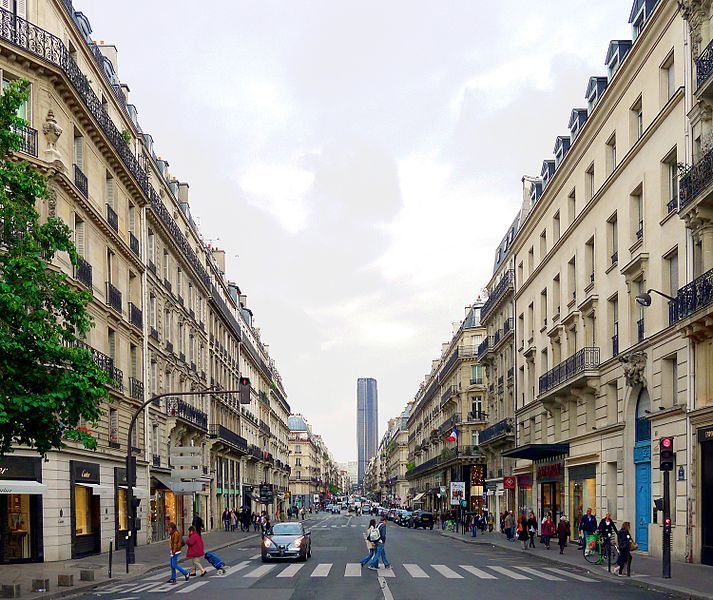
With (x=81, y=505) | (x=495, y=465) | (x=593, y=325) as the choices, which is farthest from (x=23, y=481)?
(x=495, y=465)

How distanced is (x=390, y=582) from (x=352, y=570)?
4733 mm

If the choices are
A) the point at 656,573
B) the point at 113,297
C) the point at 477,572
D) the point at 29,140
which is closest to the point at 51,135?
the point at 29,140

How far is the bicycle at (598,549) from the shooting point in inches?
1160

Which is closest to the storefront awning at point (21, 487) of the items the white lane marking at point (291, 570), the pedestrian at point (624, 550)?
the white lane marking at point (291, 570)

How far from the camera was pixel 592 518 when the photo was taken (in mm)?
31594

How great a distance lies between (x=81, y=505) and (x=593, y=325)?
879 inches

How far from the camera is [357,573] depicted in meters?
26.4

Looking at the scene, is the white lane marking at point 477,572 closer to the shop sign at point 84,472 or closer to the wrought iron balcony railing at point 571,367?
the wrought iron balcony railing at point 571,367

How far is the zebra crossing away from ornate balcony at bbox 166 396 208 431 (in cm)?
1949

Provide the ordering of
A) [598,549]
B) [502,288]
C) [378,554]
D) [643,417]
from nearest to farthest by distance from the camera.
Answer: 1. [378,554]
2. [598,549]
3. [643,417]
4. [502,288]

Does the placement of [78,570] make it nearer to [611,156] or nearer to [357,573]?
[357,573]

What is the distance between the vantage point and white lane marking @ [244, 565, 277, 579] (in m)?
26.4

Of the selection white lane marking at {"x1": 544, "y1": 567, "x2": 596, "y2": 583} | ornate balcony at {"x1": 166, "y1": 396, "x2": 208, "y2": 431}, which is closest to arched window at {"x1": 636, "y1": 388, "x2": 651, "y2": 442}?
white lane marking at {"x1": 544, "y1": 567, "x2": 596, "y2": 583}

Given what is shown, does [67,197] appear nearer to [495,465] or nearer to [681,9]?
[681,9]
